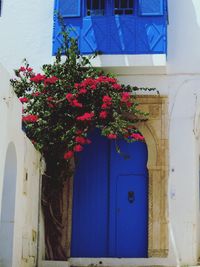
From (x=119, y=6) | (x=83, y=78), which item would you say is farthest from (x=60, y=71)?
(x=119, y=6)

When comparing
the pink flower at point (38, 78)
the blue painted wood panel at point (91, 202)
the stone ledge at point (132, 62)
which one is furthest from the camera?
the blue painted wood panel at point (91, 202)

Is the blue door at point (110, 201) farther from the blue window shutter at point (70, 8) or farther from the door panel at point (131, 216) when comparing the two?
the blue window shutter at point (70, 8)

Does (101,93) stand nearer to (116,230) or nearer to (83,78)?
(83,78)

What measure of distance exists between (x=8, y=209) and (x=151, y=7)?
15.7 feet

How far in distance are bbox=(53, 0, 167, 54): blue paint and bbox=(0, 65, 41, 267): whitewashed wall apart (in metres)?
2.49

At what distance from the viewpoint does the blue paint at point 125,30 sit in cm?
1130

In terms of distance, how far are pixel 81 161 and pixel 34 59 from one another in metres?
2.24

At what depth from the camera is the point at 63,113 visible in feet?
35.5

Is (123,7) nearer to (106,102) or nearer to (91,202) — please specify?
(106,102)

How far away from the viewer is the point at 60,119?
10758 millimetres

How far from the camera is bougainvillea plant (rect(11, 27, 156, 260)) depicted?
34.6ft

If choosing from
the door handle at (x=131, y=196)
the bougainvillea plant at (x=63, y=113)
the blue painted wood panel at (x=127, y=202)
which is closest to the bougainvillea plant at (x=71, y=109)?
the bougainvillea plant at (x=63, y=113)

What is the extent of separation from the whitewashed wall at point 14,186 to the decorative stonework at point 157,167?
2332 mm

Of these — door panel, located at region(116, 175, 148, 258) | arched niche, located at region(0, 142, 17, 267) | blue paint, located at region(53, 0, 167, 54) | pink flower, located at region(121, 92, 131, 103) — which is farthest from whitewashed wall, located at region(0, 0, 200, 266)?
arched niche, located at region(0, 142, 17, 267)
